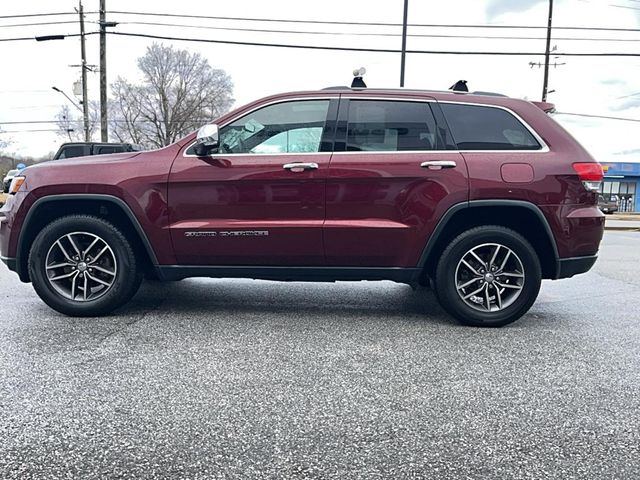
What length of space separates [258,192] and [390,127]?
1.20 meters

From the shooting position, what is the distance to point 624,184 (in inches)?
1764

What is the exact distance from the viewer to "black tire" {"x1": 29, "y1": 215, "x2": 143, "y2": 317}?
4.10 metres

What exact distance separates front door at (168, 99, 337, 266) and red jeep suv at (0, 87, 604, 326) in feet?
0.04

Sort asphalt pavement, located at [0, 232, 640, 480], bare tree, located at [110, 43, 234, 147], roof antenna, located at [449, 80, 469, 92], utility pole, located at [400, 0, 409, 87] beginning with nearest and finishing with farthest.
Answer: asphalt pavement, located at [0, 232, 640, 480], roof antenna, located at [449, 80, 469, 92], utility pole, located at [400, 0, 409, 87], bare tree, located at [110, 43, 234, 147]

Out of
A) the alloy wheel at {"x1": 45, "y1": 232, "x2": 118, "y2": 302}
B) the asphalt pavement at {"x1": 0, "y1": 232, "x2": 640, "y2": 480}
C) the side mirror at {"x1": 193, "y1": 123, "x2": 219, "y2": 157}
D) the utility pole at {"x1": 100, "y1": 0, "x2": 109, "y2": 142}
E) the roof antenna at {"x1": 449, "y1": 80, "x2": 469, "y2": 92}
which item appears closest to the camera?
the asphalt pavement at {"x1": 0, "y1": 232, "x2": 640, "y2": 480}

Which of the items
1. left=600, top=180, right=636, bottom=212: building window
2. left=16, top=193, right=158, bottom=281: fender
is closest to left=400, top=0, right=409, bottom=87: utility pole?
left=16, top=193, right=158, bottom=281: fender

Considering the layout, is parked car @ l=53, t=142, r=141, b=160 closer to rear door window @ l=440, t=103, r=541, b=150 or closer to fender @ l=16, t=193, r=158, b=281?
fender @ l=16, t=193, r=158, b=281

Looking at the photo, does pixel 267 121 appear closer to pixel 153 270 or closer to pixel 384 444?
pixel 153 270

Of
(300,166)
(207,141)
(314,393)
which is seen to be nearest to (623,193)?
(300,166)

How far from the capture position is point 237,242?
→ 13.4 feet

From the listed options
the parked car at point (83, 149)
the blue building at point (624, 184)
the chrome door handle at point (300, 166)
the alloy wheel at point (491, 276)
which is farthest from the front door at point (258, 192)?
the blue building at point (624, 184)

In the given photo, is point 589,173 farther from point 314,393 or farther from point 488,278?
point 314,393

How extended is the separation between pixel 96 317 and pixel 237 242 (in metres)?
1.34

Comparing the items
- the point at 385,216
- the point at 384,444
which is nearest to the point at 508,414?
the point at 384,444
